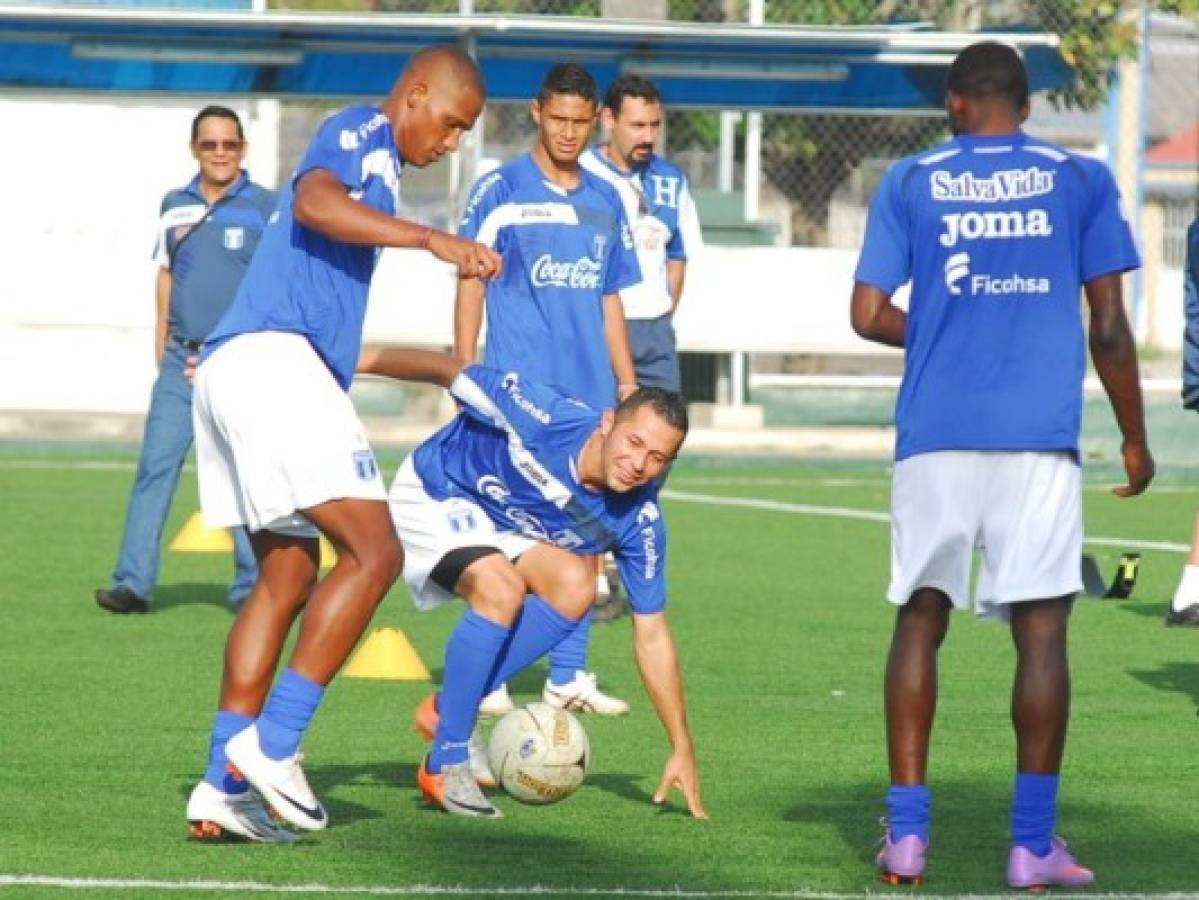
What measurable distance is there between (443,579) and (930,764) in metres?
1.71

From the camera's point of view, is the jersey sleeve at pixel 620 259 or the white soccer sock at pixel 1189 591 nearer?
the jersey sleeve at pixel 620 259

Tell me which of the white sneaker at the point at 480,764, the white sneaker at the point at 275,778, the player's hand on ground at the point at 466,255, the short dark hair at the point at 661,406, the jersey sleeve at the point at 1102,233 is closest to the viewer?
the jersey sleeve at the point at 1102,233

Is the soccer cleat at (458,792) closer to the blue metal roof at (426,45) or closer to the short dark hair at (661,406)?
the short dark hair at (661,406)

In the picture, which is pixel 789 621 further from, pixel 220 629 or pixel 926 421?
pixel 926 421

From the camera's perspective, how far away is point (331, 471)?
24.0 feet

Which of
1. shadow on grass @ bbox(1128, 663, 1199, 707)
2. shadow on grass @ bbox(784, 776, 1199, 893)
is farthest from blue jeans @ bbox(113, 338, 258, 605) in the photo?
shadow on grass @ bbox(784, 776, 1199, 893)

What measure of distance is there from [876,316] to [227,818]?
2104mm

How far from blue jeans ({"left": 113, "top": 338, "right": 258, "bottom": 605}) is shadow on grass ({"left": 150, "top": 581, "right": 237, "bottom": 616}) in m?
0.27

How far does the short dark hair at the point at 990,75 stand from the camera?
697 cm

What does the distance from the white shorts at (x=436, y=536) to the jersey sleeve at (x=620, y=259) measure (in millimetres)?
2003

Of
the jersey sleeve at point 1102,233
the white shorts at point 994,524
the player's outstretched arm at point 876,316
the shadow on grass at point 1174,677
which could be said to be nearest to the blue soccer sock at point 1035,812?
the white shorts at point 994,524

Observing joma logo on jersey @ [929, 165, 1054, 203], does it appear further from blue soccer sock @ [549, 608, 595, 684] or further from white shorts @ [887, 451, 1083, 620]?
blue soccer sock @ [549, 608, 595, 684]

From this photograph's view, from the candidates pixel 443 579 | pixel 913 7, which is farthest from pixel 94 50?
pixel 443 579

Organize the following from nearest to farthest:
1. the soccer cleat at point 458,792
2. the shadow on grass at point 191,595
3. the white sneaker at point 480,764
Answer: the soccer cleat at point 458,792 < the white sneaker at point 480,764 < the shadow on grass at point 191,595
